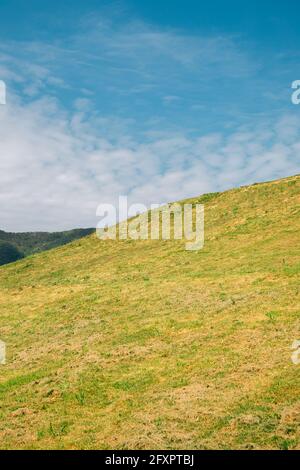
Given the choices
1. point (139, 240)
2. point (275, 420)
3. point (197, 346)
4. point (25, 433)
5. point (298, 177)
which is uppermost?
point (298, 177)

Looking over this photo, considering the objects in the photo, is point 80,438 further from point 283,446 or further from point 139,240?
point 139,240

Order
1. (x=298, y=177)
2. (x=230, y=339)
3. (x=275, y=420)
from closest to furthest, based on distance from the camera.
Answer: (x=275, y=420) < (x=230, y=339) < (x=298, y=177)


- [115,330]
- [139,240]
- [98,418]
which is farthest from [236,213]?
[98,418]

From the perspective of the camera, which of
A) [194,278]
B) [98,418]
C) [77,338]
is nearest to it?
[98,418]

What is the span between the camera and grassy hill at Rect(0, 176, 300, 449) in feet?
42.2

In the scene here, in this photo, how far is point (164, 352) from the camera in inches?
766

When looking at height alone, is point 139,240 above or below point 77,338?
above

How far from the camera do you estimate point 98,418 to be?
567 inches

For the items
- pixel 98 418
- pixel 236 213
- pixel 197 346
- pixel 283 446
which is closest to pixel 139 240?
pixel 236 213

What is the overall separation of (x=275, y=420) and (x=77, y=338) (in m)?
13.7

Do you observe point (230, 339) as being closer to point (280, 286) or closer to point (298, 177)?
point (280, 286)

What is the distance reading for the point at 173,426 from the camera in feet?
41.8

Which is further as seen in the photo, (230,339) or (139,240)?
(139,240)

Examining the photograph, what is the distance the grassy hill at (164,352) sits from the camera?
1287cm
